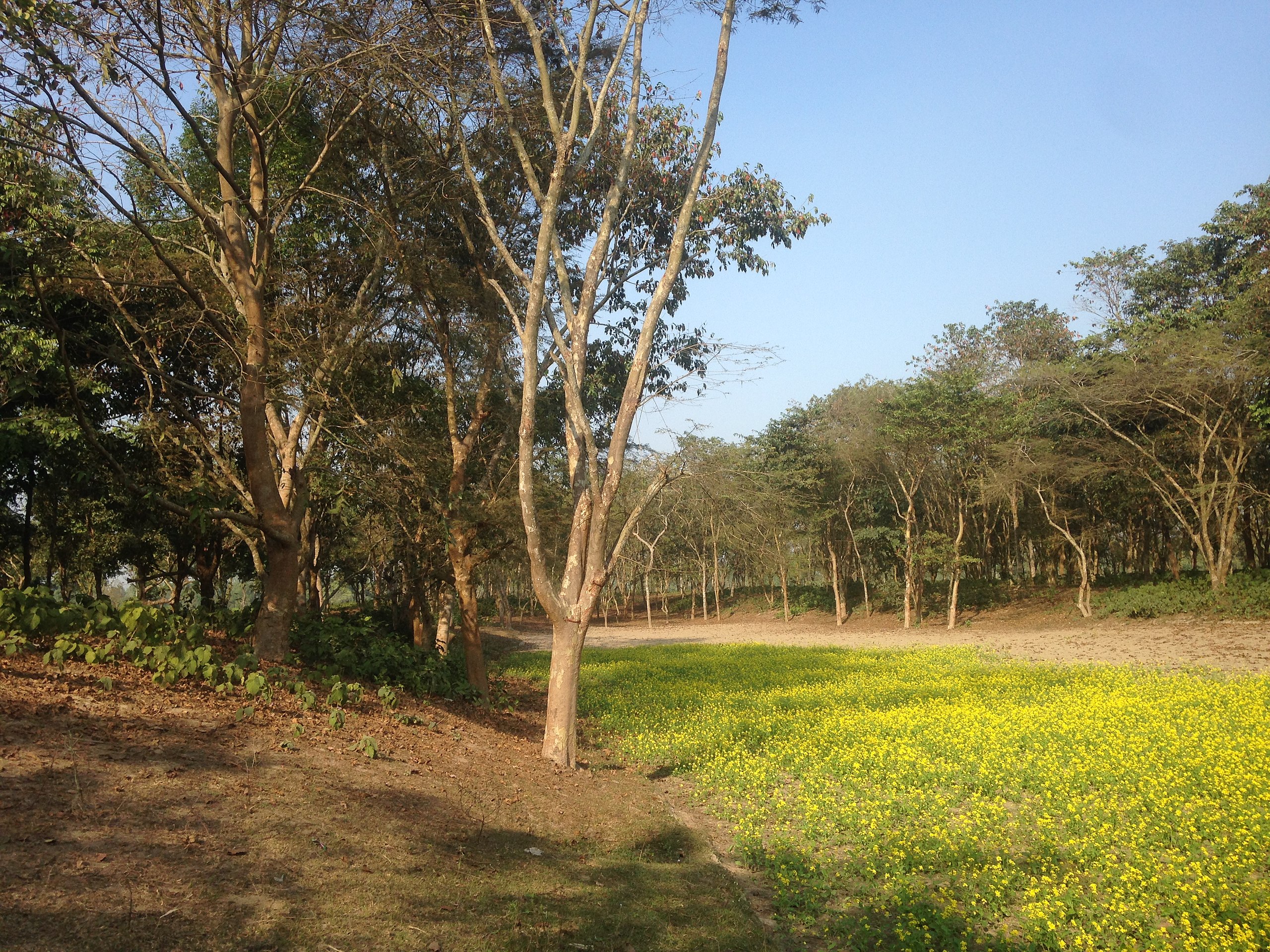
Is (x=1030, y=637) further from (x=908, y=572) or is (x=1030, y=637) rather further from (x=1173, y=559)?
(x=1173, y=559)

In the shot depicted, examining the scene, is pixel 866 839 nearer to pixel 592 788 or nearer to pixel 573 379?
pixel 592 788

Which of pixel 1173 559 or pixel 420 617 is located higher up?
pixel 1173 559

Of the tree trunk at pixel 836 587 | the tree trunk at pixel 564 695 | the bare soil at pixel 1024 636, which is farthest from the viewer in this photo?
the tree trunk at pixel 836 587

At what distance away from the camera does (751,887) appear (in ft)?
19.2

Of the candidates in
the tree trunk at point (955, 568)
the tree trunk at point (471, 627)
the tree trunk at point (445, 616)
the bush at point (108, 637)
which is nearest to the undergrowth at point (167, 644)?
the bush at point (108, 637)

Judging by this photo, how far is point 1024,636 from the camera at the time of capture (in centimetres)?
2458

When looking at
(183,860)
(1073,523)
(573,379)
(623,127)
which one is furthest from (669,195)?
(1073,523)

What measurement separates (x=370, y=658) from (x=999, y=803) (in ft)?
26.5

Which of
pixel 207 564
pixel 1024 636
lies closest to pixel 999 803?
pixel 207 564

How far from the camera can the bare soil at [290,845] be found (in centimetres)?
371

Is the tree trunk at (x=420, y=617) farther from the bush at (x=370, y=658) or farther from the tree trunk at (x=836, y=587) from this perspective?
the tree trunk at (x=836, y=587)

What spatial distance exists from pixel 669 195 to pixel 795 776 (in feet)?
27.7

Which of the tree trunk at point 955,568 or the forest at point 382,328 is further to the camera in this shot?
the tree trunk at point 955,568

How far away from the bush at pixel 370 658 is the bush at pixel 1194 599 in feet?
68.1
